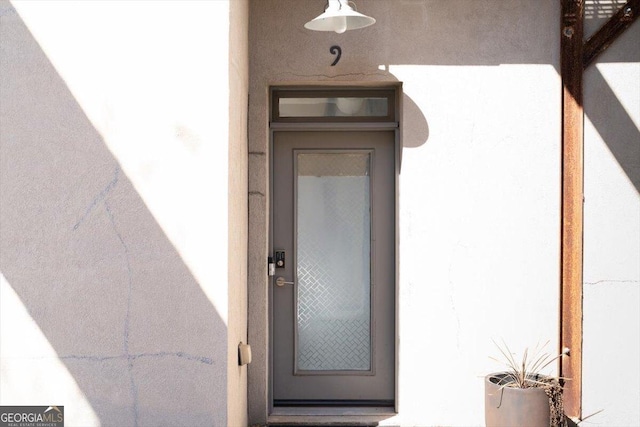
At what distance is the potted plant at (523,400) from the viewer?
181 inches

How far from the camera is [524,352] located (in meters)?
5.16

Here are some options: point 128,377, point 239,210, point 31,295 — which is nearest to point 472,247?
point 239,210

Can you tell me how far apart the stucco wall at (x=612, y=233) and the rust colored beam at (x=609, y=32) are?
51mm

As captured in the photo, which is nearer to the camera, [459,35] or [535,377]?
[535,377]

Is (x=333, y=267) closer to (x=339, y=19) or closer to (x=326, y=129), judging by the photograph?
(x=326, y=129)

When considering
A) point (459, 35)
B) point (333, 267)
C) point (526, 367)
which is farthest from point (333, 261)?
point (459, 35)

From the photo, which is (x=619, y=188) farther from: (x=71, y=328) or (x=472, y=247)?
(x=71, y=328)

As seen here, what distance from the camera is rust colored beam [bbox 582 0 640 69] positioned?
5184 millimetres

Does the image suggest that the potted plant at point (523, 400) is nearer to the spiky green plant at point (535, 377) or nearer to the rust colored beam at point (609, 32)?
the spiky green plant at point (535, 377)

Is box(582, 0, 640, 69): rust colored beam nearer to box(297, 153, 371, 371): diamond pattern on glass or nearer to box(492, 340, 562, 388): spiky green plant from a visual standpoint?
box(297, 153, 371, 371): diamond pattern on glass

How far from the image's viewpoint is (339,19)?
14.2 feet

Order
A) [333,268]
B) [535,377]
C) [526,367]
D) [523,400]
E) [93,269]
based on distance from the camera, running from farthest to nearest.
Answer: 1. [333,268]
2. [526,367]
3. [535,377]
4. [523,400]
5. [93,269]

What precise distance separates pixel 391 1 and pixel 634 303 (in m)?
2.71

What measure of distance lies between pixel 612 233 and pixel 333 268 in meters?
1.99
